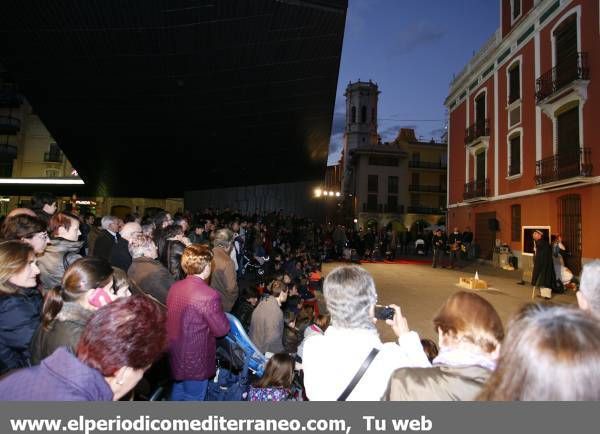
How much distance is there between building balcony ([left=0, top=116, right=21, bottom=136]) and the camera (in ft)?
98.7

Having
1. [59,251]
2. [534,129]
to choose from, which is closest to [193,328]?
[59,251]

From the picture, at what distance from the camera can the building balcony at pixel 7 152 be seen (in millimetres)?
30152

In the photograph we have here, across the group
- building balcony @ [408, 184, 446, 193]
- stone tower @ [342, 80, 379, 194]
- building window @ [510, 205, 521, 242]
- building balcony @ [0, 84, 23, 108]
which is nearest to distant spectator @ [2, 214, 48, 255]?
building window @ [510, 205, 521, 242]

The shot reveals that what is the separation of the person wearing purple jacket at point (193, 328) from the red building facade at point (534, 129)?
43.5 ft

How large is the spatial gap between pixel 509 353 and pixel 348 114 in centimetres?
5034

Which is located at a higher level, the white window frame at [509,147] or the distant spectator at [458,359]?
the white window frame at [509,147]

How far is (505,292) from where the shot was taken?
9.74m

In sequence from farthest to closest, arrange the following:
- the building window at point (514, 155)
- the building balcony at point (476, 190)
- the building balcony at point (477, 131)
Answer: the building balcony at point (477, 131) < the building balcony at point (476, 190) < the building window at point (514, 155)

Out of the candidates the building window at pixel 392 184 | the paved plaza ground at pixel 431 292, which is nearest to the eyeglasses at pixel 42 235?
the paved plaza ground at pixel 431 292

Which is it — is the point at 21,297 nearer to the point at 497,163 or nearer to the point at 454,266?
the point at 454,266

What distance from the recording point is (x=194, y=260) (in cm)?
277

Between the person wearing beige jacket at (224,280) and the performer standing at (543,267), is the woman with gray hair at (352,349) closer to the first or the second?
the person wearing beige jacket at (224,280)

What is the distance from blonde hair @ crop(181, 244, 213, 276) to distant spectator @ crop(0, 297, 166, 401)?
1326 mm

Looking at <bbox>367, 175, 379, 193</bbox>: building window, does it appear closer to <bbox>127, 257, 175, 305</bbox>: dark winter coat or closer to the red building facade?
the red building facade
